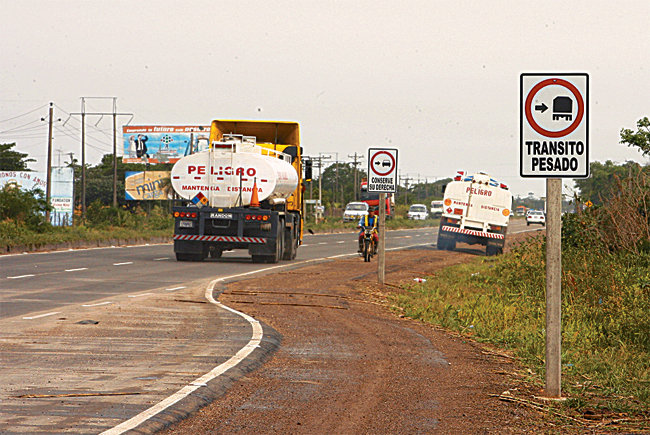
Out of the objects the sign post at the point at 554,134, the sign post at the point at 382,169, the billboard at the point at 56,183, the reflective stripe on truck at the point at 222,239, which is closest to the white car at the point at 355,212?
the billboard at the point at 56,183

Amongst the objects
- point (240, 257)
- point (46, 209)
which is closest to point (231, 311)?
point (240, 257)

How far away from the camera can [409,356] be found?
416 inches

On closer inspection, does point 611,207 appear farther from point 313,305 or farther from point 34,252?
point 34,252

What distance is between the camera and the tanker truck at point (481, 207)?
37250 mm

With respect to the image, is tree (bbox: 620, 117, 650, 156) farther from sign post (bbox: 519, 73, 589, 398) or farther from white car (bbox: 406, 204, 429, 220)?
white car (bbox: 406, 204, 429, 220)

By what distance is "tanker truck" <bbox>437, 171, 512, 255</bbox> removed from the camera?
122 feet

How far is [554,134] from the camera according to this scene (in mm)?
7836

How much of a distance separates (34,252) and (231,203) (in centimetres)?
Answer: 920

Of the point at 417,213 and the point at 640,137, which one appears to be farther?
the point at 417,213

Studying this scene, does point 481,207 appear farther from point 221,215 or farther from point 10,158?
point 10,158

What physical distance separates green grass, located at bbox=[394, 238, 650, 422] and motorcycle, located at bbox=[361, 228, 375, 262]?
5339 mm

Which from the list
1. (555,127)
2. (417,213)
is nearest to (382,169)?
(555,127)

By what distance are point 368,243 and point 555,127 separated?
22.3 meters

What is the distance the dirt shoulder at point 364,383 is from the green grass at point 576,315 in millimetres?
576
